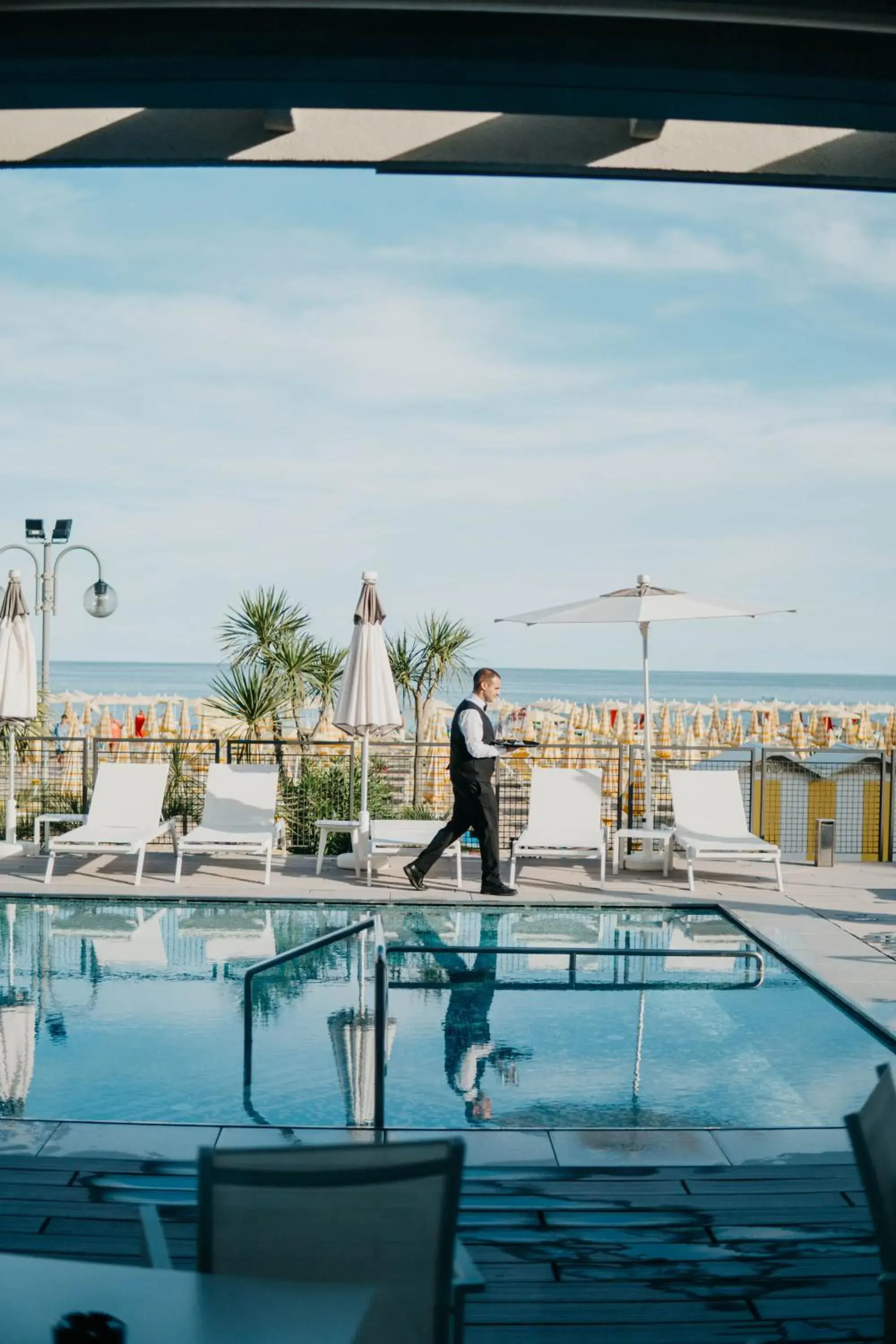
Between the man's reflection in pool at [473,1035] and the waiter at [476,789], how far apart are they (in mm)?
1104

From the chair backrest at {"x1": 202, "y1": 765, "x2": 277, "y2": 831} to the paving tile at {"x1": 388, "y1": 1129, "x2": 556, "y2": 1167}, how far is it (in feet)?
19.1

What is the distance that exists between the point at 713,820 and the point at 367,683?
118 inches

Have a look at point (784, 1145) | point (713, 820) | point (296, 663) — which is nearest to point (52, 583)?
point (296, 663)

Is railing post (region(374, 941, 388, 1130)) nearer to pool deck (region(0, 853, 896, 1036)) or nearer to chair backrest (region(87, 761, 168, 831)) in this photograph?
pool deck (region(0, 853, 896, 1036))

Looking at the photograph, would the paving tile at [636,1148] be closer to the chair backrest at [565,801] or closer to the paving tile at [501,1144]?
the paving tile at [501,1144]

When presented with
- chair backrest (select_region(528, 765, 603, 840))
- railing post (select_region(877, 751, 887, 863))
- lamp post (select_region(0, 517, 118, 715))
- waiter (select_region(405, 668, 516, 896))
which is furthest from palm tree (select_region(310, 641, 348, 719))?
railing post (select_region(877, 751, 887, 863))

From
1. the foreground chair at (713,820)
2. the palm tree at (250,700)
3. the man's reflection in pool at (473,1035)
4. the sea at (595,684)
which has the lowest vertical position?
the man's reflection in pool at (473,1035)

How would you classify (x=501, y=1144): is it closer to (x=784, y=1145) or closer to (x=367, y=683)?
(x=784, y=1145)

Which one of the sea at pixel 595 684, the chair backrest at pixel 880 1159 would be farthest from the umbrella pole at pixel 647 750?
the sea at pixel 595 684

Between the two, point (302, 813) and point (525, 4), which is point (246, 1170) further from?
point (302, 813)

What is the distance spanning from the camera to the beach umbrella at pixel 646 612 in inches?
415

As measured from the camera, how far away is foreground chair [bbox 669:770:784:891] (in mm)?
9891

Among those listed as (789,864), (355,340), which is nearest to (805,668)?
(355,340)

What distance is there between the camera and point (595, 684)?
260 ft
